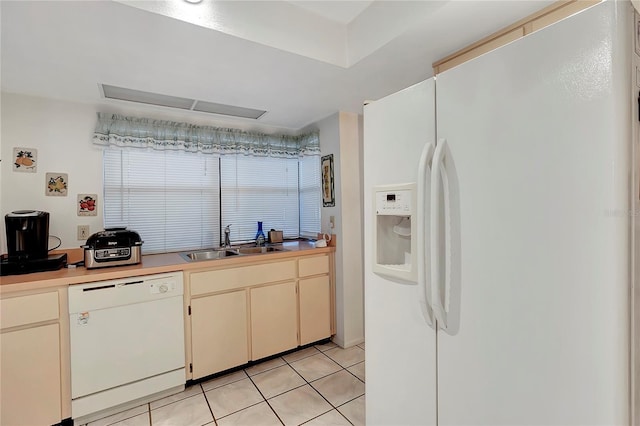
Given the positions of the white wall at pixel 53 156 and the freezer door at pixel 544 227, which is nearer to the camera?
the freezer door at pixel 544 227

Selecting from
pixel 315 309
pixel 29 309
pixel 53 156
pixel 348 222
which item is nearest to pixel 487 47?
pixel 348 222

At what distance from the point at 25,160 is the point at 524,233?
120 inches

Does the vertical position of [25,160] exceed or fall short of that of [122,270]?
it exceeds it

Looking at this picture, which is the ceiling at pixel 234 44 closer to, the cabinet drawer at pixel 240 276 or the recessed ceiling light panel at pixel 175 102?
the recessed ceiling light panel at pixel 175 102

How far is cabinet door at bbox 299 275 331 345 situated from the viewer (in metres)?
2.69

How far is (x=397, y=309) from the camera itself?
4.12ft

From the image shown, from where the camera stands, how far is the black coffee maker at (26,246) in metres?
1.83

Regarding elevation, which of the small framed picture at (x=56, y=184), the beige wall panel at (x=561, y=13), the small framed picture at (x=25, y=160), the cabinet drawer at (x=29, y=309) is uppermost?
the beige wall panel at (x=561, y=13)

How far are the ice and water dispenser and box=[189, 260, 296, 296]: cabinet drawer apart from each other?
1.35 metres

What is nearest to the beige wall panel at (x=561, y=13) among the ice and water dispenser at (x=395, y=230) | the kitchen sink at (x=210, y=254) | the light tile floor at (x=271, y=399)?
the ice and water dispenser at (x=395, y=230)

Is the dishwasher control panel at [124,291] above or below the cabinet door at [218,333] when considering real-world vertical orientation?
above

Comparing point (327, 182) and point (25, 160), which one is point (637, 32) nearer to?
point (327, 182)

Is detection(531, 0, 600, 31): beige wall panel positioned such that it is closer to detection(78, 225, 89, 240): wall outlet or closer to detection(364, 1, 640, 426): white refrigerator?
detection(364, 1, 640, 426): white refrigerator

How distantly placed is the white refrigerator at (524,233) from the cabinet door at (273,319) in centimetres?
143
